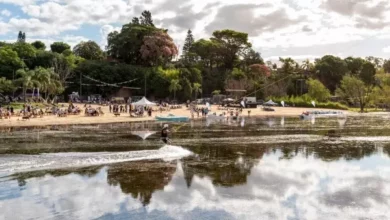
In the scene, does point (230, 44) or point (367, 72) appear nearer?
point (230, 44)

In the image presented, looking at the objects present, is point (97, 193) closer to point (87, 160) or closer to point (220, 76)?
point (87, 160)

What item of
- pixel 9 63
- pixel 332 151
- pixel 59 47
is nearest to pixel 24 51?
pixel 9 63

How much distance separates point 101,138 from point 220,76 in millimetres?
79466

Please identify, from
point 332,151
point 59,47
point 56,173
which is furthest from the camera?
point 59,47

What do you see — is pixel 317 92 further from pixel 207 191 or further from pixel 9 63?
pixel 207 191

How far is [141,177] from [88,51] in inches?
3952

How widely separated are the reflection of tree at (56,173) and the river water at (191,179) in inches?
1.9

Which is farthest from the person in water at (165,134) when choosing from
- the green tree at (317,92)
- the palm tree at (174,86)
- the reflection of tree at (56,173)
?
the green tree at (317,92)

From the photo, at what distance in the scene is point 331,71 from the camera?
131 m

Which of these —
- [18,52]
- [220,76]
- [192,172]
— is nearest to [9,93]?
[18,52]

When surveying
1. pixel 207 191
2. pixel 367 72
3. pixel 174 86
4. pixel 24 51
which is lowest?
pixel 207 191

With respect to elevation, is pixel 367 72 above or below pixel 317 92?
above

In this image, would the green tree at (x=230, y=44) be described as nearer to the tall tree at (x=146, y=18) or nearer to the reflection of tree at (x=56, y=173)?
the tall tree at (x=146, y=18)

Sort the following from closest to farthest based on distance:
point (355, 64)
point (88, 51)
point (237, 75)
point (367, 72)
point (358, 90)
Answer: point (358, 90) → point (237, 75) → point (88, 51) → point (367, 72) → point (355, 64)
